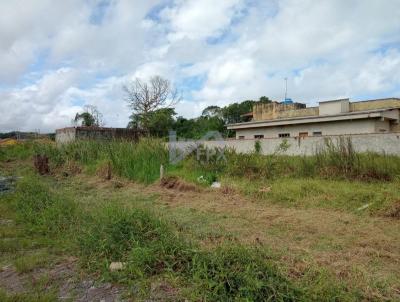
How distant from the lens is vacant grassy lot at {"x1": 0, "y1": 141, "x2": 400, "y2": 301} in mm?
2840

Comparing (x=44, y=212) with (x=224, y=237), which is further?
(x=44, y=212)

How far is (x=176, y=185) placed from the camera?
9.17 m

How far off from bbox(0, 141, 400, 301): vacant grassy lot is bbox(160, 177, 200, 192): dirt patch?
0.09 ft

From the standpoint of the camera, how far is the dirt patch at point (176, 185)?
8898 mm

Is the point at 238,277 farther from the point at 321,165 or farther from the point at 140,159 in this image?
the point at 140,159

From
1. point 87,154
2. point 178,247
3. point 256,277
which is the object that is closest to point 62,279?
point 178,247

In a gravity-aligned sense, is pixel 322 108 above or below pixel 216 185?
above

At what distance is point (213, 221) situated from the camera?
5609 millimetres

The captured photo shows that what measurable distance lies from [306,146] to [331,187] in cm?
750

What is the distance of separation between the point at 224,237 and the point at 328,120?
625 inches

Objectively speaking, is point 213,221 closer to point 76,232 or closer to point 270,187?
point 76,232

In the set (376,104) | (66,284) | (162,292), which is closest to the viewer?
(162,292)

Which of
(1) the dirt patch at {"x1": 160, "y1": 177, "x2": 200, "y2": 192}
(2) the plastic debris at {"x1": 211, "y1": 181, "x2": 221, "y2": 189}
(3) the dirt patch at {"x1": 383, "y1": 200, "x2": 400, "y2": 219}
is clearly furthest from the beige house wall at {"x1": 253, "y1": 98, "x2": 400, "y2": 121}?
(3) the dirt patch at {"x1": 383, "y1": 200, "x2": 400, "y2": 219}

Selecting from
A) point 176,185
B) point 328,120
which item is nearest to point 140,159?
point 176,185
